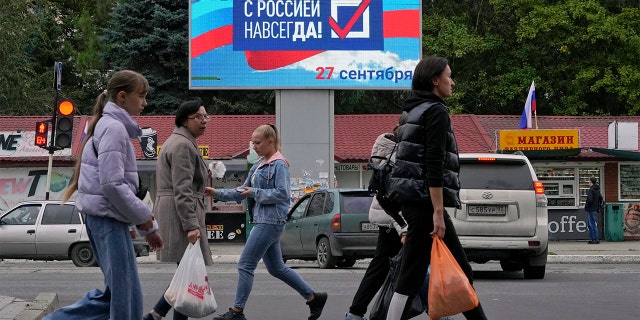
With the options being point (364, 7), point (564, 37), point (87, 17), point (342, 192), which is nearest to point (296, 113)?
point (364, 7)

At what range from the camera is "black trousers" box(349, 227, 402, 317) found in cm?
887

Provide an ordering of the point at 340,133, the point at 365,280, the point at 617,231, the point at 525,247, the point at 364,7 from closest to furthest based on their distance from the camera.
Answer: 1. the point at 365,280
2. the point at 525,247
3. the point at 364,7
4. the point at 617,231
5. the point at 340,133

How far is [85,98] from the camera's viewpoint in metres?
50.3

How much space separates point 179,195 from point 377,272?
1.76 meters

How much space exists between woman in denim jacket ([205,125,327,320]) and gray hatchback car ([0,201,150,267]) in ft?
46.1

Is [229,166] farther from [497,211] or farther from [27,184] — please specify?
[497,211]

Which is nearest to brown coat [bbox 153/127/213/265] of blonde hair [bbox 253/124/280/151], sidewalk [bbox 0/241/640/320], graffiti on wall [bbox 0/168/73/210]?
blonde hair [bbox 253/124/280/151]

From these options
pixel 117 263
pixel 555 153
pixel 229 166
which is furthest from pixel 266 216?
pixel 555 153

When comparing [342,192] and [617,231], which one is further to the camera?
[617,231]

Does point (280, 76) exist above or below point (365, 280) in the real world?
above

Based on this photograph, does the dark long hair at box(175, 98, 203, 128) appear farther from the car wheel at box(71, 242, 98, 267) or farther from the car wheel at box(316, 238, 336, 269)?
the car wheel at box(71, 242, 98, 267)

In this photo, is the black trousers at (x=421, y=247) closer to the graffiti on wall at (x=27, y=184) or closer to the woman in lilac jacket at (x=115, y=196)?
the woman in lilac jacket at (x=115, y=196)

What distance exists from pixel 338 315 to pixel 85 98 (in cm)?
4147

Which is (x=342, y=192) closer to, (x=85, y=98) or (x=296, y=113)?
(x=296, y=113)
